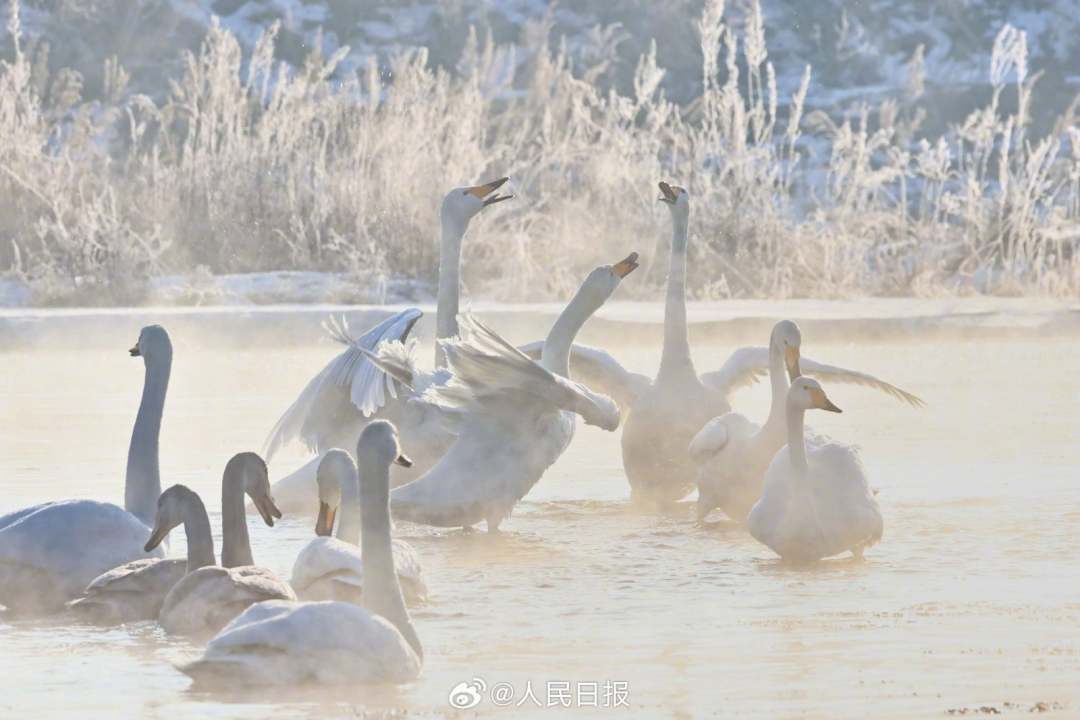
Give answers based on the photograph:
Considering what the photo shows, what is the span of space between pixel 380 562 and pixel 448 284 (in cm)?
310

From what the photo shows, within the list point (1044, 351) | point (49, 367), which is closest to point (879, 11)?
point (1044, 351)

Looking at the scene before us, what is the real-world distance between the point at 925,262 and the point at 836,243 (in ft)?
2.12

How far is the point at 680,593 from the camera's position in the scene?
622 centimetres

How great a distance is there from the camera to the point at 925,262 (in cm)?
1453

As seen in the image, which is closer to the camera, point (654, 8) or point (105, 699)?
point (105, 699)

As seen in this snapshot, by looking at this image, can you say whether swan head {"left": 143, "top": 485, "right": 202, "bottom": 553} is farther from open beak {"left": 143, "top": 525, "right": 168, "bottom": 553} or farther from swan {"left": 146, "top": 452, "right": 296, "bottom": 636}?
swan {"left": 146, "top": 452, "right": 296, "bottom": 636}

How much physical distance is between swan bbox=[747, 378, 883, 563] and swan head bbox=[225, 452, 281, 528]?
1511 millimetres

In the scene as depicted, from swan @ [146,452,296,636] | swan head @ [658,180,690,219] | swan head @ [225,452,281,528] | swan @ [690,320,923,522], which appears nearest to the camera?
swan @ [146,452,296,636]

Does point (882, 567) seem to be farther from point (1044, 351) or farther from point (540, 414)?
point (1044, 351)

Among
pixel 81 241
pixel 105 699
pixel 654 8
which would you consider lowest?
pixel 105 699

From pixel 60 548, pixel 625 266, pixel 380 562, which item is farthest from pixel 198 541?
pixel 625 266

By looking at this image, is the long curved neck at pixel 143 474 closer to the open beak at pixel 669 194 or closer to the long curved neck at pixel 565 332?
the long curved neck at pixel 565 332

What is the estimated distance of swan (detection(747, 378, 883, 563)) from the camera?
21.8ft

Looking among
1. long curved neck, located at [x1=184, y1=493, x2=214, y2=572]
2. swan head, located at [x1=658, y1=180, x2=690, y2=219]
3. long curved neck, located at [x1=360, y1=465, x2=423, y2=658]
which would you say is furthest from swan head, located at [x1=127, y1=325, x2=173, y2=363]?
swan head, located at [x1=658, y1=180, x2=690, y2=219]
